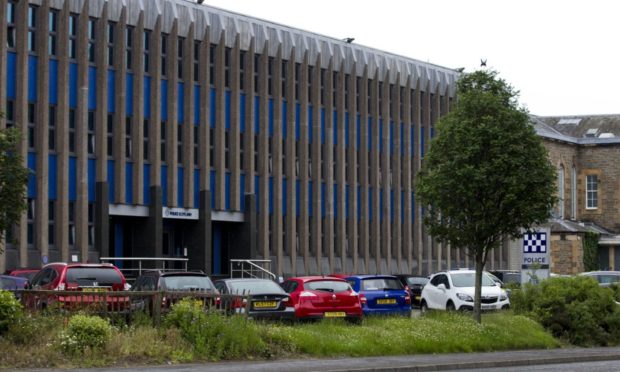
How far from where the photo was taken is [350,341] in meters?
24.2

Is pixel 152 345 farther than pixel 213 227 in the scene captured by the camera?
No

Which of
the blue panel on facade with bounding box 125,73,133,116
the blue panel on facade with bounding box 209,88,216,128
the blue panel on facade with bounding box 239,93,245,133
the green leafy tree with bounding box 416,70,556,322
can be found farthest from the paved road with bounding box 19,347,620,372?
the blue panel on facade with bounding box 239,93,245,133

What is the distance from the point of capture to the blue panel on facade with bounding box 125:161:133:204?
4916 centimetres

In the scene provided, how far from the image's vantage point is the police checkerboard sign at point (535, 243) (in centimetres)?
3109

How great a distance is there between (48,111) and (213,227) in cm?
1137

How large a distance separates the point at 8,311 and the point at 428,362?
27.2 ft

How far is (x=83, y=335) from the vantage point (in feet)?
66.7

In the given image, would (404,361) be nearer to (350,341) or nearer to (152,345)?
(350,341)

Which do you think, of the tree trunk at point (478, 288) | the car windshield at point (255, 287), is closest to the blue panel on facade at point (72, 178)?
the car windshield at point (255, 287)

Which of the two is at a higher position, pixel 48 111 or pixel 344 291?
pixel 48 111

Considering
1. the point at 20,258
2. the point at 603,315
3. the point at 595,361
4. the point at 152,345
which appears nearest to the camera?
the point at 152,345

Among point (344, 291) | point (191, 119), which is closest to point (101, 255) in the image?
point (191, 119)

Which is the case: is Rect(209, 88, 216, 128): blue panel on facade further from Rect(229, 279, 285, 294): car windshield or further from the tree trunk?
the tree trunk

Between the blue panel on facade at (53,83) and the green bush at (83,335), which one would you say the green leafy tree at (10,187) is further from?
the blue panel on facade at (53,83)
